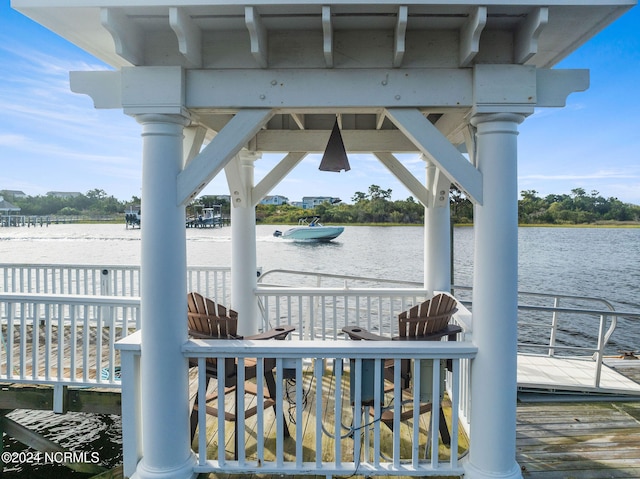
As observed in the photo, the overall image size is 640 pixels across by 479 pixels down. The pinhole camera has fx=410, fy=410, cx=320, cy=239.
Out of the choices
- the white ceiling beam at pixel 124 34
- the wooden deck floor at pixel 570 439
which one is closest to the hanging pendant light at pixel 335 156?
the white ceiling beam at pixel 124 34

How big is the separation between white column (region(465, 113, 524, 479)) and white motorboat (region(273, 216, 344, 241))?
105 feet

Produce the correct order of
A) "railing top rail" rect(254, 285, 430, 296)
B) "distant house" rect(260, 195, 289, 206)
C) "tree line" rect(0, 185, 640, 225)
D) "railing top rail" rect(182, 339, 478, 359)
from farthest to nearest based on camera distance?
"distant house" rect(260, 195, 289, 206)
"tree line" rect(0, 185, 640, 225)
"railing top rail" rect(254, 285, 430, 296)
"railing top rail" rect(182, 339, 478, 359)

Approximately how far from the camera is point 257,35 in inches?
81.4

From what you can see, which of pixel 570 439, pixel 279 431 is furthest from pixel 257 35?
pixel 570 439

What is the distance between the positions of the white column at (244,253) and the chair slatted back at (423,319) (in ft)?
6.09

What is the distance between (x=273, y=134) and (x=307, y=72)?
1.54m

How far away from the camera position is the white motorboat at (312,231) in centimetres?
3478

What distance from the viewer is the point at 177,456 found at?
92.3 inches

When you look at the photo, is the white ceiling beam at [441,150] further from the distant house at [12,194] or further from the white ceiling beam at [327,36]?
the distant house at [12,194]

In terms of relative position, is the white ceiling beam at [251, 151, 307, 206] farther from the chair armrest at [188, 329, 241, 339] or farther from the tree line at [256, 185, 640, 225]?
the tree line at [256, 185, 640, 225]

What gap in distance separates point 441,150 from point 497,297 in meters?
0.86

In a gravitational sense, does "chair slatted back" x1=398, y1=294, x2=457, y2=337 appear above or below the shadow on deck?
above

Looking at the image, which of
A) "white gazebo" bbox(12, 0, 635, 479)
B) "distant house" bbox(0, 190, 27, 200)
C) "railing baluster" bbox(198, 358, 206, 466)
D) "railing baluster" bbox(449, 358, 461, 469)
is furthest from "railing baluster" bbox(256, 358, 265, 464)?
"distant house" bbox(0, 190, 27, 200)

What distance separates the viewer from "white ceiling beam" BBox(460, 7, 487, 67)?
1.98m
